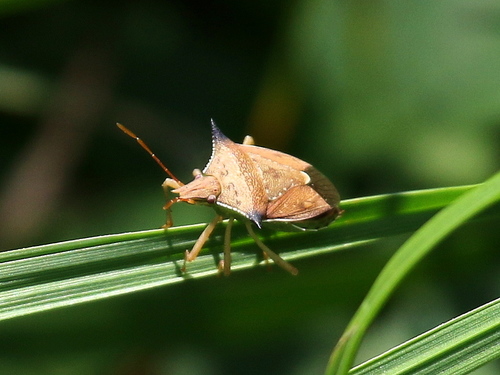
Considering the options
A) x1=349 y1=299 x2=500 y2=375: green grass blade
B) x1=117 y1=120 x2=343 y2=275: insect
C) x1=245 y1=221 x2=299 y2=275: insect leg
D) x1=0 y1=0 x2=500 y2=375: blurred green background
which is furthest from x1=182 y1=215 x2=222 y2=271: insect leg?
x1=349 y1=299 x2=500 y2=375: green grass blade

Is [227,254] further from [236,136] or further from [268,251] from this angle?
[236,136]

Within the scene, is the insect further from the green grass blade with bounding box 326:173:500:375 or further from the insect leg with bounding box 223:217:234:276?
the green grass blade with bounding box 326:173:500:375

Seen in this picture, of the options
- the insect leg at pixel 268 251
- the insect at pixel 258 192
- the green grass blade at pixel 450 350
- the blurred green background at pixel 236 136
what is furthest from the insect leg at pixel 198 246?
the green grass blade at pixel 450 350

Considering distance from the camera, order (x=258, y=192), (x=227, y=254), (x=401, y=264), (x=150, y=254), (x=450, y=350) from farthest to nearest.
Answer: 1. (x=258, y=192)
2. (x=227, y=254)
3. (x=150, y=254)
4. (x=450, y=350)
5. (x=401, y=264)

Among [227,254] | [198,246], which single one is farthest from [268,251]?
[198,246]

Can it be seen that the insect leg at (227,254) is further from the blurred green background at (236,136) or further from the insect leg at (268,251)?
the blurred green background at (236,136)
